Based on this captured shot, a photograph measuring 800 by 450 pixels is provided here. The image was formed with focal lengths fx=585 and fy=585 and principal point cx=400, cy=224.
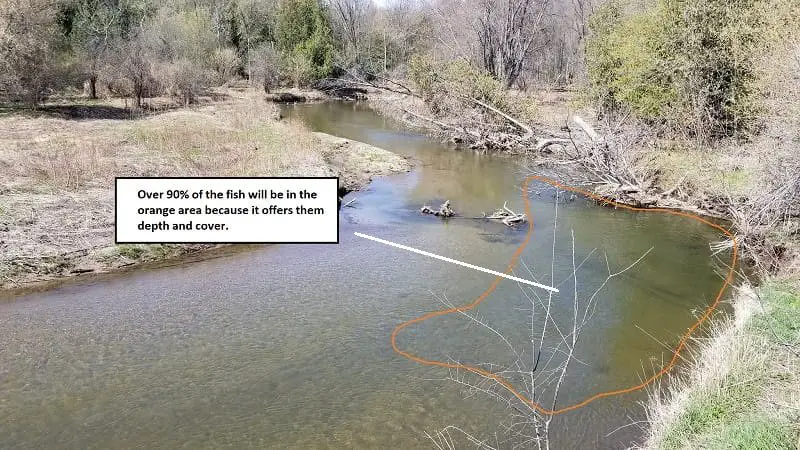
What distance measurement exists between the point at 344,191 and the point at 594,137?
8.09 meters

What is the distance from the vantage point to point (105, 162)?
1631cm

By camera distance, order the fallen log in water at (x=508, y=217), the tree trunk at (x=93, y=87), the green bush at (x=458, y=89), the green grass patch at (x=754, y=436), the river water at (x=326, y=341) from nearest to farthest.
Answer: the green grass patch at (x=754, y=436)
the river water at (x=326, y=341)
the fallen log in water at (x=508, y=217)
the green bush at (x=458, y=89)
the tree trunk at (x=93, y=87)

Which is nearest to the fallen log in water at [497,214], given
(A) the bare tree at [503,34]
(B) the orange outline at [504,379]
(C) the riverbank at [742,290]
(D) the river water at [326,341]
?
(B) the orange outline at [504,379]

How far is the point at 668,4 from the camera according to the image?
18.9m

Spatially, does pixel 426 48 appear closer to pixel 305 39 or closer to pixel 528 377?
pixel 305 39

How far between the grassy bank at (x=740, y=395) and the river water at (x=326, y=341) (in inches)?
28.9

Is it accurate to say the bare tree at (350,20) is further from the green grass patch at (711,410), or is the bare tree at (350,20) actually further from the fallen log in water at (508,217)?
the green grass patch at (711,410)

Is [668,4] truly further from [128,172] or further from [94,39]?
[94,39]

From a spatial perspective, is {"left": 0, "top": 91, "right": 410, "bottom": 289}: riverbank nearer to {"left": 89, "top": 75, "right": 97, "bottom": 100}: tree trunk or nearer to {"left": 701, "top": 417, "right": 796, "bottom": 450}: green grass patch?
{"left": 89, "top": 75, "right": 97, "bottom": 100}: tree trunk

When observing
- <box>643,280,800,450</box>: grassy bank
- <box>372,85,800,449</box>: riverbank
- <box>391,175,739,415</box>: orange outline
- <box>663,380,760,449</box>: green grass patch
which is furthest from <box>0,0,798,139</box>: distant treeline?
<box>663,380,760,449</box>: green grass patch

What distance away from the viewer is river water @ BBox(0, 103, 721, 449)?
7.47 m

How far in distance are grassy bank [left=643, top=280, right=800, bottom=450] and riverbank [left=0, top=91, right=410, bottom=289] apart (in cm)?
1031

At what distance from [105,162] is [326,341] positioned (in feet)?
34.3

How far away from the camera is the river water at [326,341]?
7473 mm
